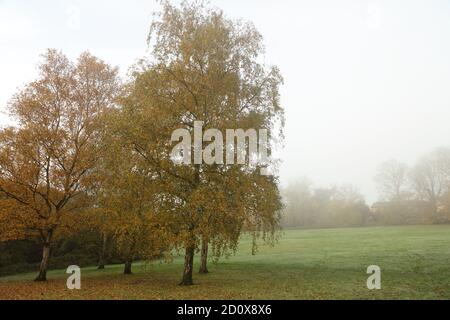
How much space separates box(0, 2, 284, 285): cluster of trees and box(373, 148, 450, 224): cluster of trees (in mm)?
80290

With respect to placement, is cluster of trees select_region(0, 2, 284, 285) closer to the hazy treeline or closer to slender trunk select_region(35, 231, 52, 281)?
slender trunk select_region(35, 231, 52, 281)

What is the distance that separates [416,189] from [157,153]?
94.2 m

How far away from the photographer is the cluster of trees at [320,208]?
369 ft

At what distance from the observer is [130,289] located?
22.6 metres

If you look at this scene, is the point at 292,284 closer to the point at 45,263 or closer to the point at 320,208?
the point at 45,263

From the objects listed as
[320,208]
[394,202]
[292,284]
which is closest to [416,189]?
[394,202]

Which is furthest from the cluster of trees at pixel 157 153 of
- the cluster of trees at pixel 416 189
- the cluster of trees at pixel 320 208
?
the cluster of trees at pixel 320 208

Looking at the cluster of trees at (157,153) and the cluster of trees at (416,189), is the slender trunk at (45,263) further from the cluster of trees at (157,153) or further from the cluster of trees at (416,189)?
the cluster of trees at (416,189)

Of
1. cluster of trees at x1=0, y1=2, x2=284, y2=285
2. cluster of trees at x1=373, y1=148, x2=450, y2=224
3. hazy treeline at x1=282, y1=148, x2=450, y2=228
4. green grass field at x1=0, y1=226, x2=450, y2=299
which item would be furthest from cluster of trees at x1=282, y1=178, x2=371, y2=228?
cluster of trees at x1=0, y1=2, x2=284, y2=285

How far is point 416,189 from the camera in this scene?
98.2 m

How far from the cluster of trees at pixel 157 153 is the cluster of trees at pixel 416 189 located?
80290 millimetres

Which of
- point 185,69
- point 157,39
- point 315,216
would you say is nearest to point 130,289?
point 185,69

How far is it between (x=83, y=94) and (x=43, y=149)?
5776 mm
